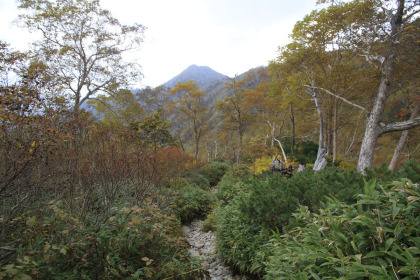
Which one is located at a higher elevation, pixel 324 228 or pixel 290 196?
pixel 324 228

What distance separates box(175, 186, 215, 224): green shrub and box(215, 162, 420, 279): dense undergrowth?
61.2 inches

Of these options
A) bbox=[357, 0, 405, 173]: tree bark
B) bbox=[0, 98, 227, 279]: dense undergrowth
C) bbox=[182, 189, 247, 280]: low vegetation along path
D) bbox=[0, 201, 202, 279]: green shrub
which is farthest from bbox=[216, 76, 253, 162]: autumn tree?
bbox=[0, 201, 202, 279]: green shrub

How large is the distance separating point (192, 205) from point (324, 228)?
223 inches

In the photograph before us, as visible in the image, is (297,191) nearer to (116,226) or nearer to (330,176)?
(330,176)

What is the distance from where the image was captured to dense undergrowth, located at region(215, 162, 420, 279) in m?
1.50

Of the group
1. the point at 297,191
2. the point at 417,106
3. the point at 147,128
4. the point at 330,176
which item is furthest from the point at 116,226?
the point at 417,106

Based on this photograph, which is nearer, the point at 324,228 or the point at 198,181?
the point at 324,228

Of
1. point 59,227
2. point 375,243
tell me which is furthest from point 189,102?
point 375,243

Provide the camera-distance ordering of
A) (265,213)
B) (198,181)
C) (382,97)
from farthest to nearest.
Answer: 1. (198,181)
2. (382,97)
3. (265,213)

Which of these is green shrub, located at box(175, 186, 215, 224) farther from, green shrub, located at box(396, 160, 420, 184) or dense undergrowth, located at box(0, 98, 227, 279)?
green shrub, located at box(396, 160, 420, 184)

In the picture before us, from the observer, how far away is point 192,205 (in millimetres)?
7023

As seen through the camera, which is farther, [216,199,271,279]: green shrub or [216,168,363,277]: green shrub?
[216,199,271,279]: green shrub

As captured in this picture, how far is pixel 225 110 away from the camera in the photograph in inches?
Result: 766

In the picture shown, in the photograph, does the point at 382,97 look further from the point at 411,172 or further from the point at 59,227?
the point at 59,227
